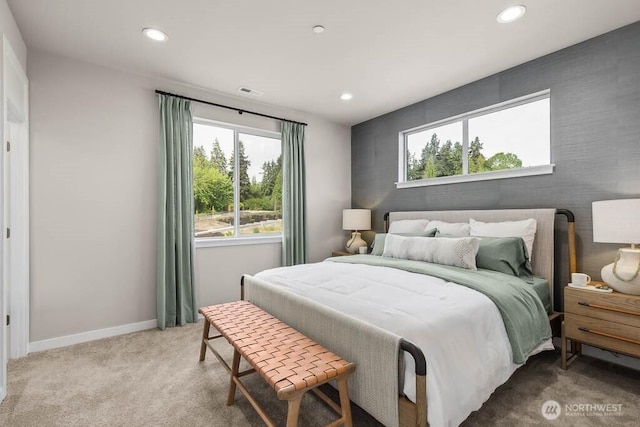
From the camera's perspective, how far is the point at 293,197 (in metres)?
4.18

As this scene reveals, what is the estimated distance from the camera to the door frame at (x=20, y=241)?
251 centimetres

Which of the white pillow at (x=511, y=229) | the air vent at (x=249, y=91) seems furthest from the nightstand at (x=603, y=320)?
the air vent at (x=249, y=91)

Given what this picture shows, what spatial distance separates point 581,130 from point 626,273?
1.25 metres

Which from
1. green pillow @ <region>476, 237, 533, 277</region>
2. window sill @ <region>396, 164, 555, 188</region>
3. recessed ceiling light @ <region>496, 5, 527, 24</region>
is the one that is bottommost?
green pillow @ <region>476, 237, 533, 277</region>

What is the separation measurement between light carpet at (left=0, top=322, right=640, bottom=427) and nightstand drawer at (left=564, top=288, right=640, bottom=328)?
0.47 meters

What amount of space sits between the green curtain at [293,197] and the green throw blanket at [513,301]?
195 cm

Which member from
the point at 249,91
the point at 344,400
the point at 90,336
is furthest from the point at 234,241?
the point at 344,400

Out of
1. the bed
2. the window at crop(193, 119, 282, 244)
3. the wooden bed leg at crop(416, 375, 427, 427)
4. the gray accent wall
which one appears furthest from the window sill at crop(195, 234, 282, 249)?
the wooden bed leg at crop(416, 375, 427, 427)

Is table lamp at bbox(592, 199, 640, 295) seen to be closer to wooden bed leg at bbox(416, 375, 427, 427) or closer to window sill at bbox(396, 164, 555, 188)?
window sill at bbox(396, 164, 555, 188)

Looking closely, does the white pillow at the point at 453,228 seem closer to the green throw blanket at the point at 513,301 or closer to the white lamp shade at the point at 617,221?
the green throw blanket at the point at 513,301

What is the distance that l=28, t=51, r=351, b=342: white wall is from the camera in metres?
2.71

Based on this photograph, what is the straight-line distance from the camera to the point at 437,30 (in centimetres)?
244

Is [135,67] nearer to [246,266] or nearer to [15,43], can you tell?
[15,43]

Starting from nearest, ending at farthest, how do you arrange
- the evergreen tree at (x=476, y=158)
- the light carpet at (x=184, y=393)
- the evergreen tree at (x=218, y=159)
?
the light carpet at (x=184, y=393), the evergreen tree at (x=476, y=158), the evergreen tree at (x=218, y=159)
